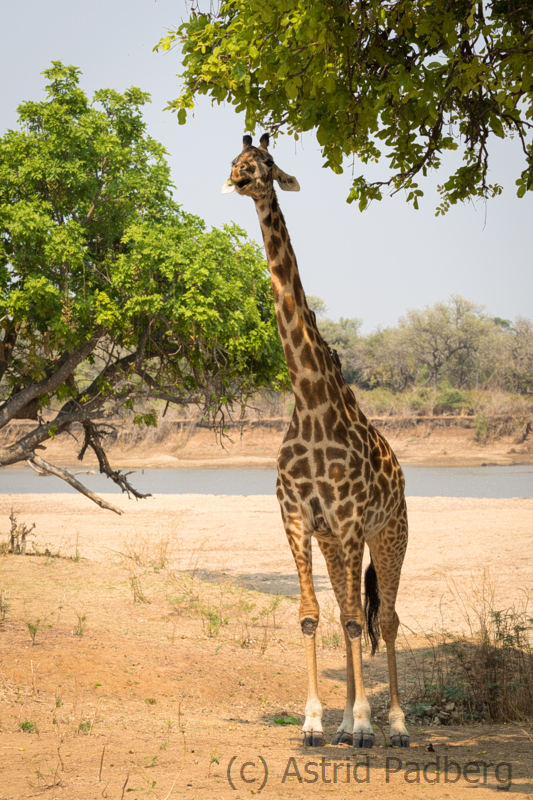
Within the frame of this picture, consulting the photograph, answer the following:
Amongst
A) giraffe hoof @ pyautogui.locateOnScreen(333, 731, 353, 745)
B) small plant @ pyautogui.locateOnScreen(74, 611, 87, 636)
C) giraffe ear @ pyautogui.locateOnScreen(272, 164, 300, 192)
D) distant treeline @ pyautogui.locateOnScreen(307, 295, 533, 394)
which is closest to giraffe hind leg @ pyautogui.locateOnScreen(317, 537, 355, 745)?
giraffe hoof @ pyautogui.locateOnScreen(333, 731, 353, 745)

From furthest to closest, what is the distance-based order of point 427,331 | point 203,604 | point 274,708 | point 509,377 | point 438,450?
point 427,331 < point 509,377 < point 438,450 < point 203,604 < point 274,708

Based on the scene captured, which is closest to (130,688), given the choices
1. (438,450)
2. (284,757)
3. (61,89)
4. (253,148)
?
(284,757)

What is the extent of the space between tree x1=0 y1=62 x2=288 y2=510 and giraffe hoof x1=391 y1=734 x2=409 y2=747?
20.9 feet

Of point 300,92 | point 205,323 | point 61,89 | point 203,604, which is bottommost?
point 203,604

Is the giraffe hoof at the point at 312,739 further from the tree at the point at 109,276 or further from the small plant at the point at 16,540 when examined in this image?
the small plant at the point at 16,540

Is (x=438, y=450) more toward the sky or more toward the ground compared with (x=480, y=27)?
more toward the ground

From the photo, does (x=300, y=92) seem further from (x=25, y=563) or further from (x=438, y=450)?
(x=438, y=450)

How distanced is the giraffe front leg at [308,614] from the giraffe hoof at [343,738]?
0.36 meters

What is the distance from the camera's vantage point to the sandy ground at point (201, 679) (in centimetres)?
397

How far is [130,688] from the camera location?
630 centimetres

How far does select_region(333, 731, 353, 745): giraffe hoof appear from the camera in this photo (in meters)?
5.16

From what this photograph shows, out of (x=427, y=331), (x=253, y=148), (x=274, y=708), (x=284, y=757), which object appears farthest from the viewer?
(x=427, y=331)

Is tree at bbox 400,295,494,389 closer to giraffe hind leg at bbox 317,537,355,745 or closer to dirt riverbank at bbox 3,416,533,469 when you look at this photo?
dirt riverbank at bbox 3,416,533,469

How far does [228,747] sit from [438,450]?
46242 millimetres
